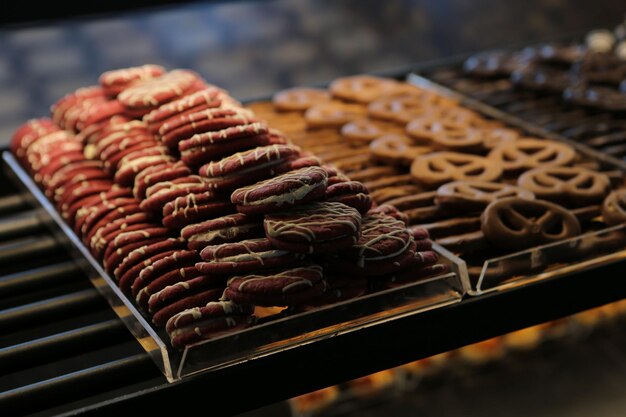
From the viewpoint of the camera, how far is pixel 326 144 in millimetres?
2480

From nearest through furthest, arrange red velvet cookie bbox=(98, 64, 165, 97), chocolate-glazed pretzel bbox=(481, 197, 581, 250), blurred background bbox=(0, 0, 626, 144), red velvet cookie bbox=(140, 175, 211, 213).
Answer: red velvet cookie bbox=(140, 175, 211, 213) < chocolate-glazed pretzel bbox=(481, 197, 581, 250) < red velvet cookie bbox=(98, 64, 165, 97) < blurred background bbox=(0, 0, 626, 144)

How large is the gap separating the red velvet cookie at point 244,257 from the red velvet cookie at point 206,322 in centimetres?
6

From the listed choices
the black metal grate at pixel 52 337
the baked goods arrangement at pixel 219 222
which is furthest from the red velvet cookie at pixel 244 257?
the black metal grate at pixel 52 337

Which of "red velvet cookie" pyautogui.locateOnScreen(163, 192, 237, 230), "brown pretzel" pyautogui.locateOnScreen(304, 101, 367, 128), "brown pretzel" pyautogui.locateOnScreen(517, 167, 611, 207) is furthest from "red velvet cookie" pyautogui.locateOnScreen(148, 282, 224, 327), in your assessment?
"brown pretzel" pyautogui.locateOnScreen(304, 101, 367, 128)

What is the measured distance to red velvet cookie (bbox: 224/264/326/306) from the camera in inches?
60.7

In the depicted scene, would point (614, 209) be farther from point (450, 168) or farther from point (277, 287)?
point (277, 287)

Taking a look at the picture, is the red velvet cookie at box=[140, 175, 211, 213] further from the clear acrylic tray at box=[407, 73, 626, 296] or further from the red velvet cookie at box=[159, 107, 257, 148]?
the clear acrylic tray at box=[407, 73, 626, 296]

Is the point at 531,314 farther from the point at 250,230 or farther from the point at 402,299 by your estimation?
the point at 250,230

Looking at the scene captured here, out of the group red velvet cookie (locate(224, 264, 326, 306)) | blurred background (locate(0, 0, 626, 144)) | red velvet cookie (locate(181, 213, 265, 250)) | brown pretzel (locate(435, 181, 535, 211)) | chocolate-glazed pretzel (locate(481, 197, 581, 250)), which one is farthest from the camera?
blurred background (locate(0, 0, 626, 144))

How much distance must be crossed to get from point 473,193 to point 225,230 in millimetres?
655

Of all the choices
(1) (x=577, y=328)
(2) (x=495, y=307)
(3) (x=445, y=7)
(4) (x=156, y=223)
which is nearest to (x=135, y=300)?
(4) (x=156, y=223)

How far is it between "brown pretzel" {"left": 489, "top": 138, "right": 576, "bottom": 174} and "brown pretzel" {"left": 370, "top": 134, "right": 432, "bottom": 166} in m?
0.19

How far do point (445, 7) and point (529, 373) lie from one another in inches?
69.9

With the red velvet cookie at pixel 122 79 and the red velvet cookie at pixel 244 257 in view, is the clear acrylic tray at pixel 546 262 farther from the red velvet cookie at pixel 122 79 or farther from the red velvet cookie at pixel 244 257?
the red velvet cookie at pixel 122 79
